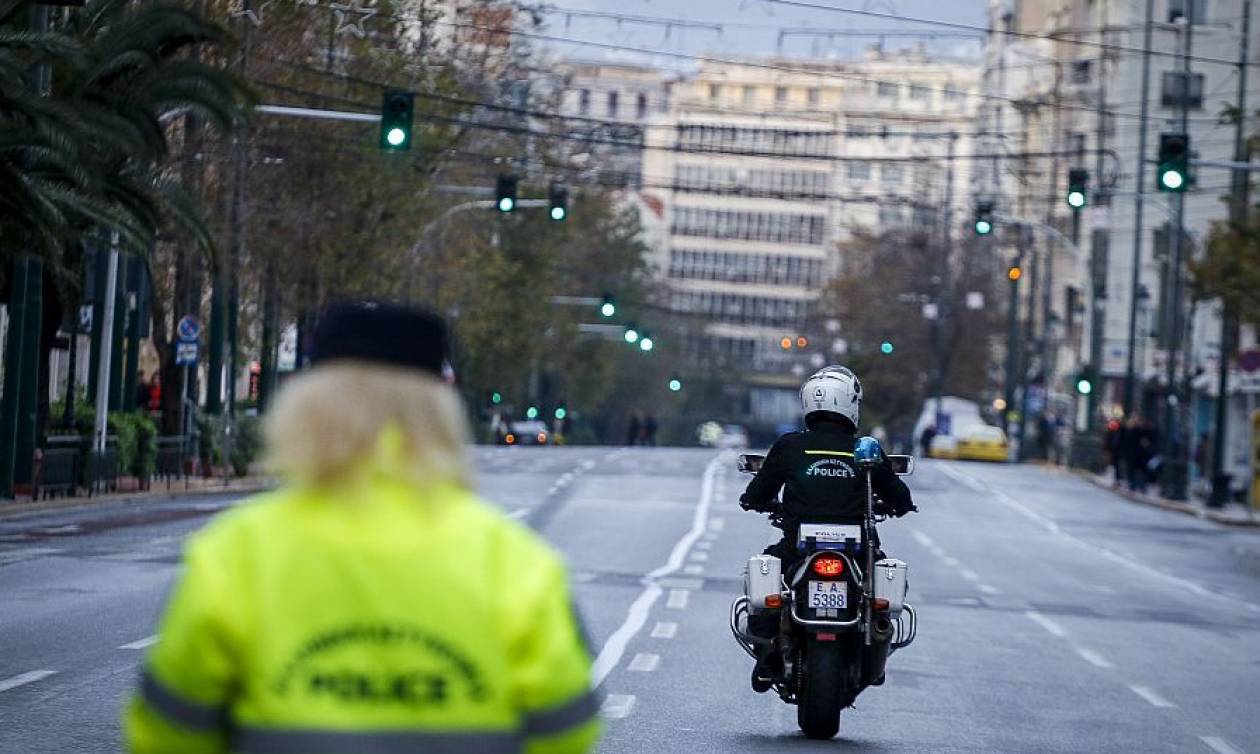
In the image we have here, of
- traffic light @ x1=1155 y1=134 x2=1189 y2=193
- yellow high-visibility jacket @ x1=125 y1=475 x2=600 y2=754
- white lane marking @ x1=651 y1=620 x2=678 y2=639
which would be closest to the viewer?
yellow high-visibility jacket @ x1=125 y1=475 x2=600 y2=754

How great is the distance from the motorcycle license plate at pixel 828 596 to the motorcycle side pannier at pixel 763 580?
0.29 meters

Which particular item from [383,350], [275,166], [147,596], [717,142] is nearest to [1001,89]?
[717,142]

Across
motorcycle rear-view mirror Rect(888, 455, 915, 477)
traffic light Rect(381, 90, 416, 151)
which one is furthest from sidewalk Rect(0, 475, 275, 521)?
motorcycle rear-view mirror Rect(888, 455, 915, 477)

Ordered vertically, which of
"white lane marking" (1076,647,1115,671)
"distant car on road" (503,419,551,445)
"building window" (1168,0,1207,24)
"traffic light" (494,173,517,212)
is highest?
"building window" (1168,0,1207,24)

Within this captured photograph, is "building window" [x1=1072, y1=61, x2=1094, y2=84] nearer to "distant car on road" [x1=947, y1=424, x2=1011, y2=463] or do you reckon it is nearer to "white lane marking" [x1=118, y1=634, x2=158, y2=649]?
"distant car on road" [x1=947, y1=424, x2=1011, y2=463]

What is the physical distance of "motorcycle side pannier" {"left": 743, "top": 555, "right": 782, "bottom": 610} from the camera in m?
12.2

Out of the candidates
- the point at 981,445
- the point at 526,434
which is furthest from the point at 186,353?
the point at 526,434

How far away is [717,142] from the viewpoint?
18000 cm

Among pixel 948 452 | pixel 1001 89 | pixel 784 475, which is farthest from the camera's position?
pixel 1001 89

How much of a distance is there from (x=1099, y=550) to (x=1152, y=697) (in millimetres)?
21391

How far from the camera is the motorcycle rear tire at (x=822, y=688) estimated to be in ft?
39.3

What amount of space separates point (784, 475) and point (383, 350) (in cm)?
814

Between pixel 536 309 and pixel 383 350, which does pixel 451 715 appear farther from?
pixel 536 309

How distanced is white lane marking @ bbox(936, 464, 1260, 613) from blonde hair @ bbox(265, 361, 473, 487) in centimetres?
2297
